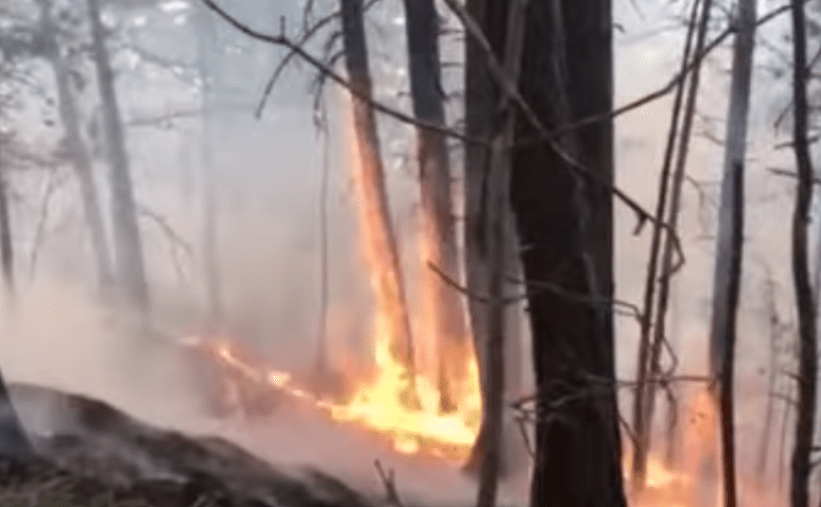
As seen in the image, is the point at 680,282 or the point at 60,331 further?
the point at 680,282

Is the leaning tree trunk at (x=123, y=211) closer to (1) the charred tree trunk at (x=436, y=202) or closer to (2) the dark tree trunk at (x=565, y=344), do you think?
(1) the charred tree trunk at (x=436, y=202)

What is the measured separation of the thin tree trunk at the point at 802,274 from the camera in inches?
192

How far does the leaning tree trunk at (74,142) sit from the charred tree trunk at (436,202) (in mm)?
12909

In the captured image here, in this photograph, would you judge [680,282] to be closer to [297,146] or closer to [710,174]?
[710,174]

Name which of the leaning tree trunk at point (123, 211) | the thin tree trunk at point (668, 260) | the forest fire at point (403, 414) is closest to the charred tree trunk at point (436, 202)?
the forest fire at point (403, 414)

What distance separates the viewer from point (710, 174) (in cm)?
4297

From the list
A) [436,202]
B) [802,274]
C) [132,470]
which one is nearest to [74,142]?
[436,202]

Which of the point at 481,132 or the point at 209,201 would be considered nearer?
the point at 481,132

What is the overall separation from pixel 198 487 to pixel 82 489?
81 cm

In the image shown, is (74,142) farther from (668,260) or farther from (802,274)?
(802,274)

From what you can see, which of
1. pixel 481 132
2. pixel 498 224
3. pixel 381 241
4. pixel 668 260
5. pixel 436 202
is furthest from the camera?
pixel 381 241

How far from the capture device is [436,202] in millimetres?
16328

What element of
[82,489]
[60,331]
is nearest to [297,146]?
[60,331]

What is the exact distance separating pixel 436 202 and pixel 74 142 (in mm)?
15018
